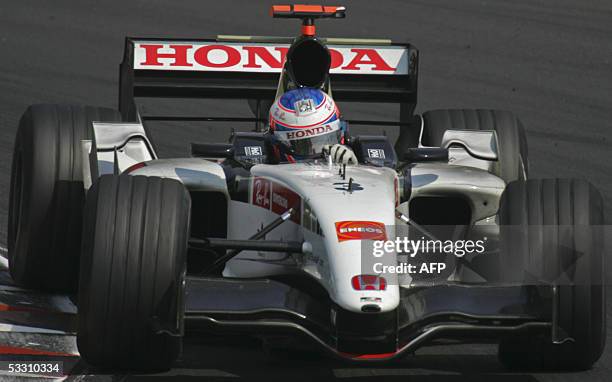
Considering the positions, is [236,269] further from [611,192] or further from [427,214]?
[611,192]

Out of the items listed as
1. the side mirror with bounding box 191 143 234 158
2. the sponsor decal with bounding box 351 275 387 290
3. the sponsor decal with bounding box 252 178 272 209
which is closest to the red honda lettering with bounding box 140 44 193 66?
the side mirror with bounding box 191 143 234 158

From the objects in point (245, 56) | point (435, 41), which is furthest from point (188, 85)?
point (435, 41)

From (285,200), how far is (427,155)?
1.24 meters

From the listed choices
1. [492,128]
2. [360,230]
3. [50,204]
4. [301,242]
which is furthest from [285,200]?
[492,128]

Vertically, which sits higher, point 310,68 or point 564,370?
point 310,68

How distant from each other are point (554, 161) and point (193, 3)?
949 centimetres

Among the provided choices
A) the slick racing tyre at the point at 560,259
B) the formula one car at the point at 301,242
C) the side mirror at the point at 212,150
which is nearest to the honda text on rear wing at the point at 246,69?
the formula one car at the point at 301,242

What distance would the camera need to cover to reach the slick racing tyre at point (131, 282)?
300 inches

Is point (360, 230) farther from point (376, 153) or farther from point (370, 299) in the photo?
point (376, 153)

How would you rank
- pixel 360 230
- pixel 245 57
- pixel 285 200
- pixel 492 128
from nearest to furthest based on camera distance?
pixel 360 230 → pixel 285 200 → pixel 492 128 → pixel 245 57

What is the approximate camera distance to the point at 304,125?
9.74m

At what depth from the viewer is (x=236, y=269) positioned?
9102 mm

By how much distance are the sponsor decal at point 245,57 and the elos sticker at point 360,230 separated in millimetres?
4070

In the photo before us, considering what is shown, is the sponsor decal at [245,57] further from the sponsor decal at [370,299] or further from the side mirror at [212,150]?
the sponsor decal at [370,299]
